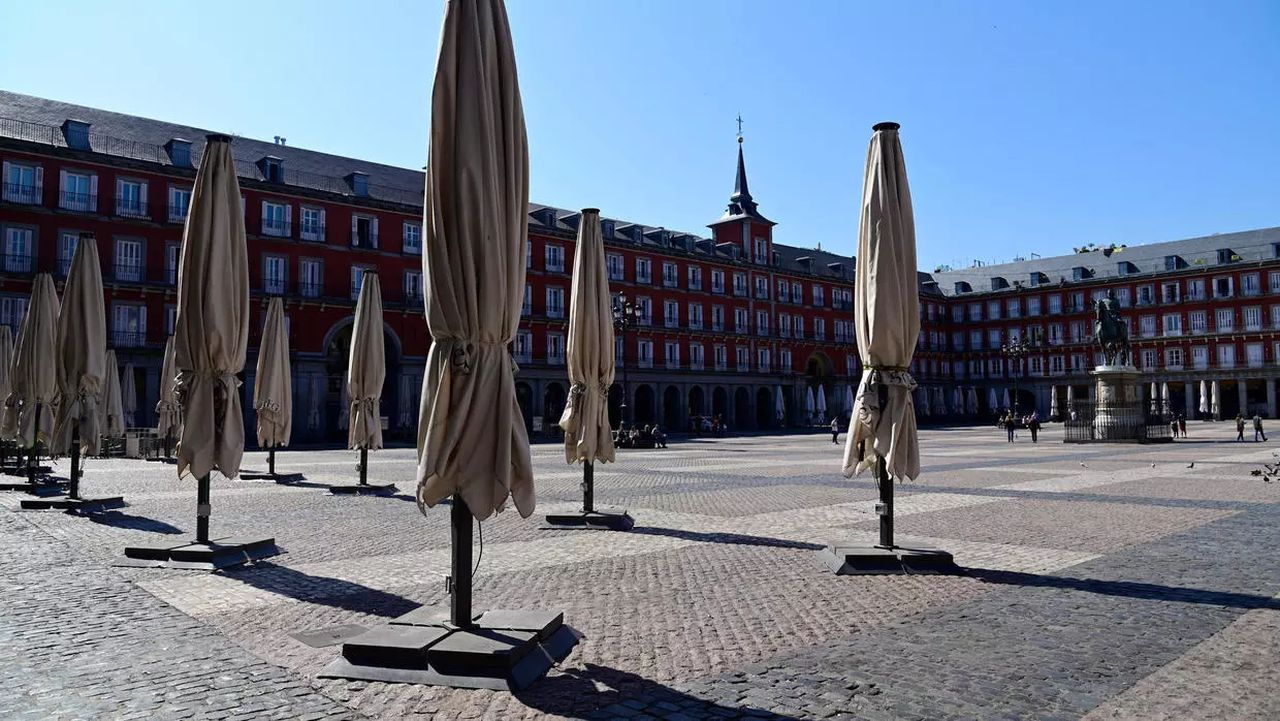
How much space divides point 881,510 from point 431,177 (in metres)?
5.46

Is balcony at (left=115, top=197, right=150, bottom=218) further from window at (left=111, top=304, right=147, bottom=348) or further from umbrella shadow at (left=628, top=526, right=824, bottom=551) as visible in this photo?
umbrella shadow at (left=628, top=526, right=824, bottom=551)

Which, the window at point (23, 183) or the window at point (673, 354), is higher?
the window at point (23, 183)

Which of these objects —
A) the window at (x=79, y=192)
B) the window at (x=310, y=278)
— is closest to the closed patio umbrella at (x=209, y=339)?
the window at (x=79, y=192)

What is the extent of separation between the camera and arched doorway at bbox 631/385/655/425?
59812mm

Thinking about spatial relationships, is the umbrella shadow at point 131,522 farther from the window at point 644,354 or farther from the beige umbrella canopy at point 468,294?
the window at point 644,354

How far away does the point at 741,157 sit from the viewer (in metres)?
71.9

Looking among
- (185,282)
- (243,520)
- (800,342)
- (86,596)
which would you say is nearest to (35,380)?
(243,520)

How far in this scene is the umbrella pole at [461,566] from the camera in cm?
508

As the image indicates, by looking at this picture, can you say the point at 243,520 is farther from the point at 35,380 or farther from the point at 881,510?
the point at 881,510

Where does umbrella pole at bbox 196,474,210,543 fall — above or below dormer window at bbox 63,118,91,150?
below

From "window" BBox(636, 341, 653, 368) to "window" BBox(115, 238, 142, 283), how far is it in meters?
30.8

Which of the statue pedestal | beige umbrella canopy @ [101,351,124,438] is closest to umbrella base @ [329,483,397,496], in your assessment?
beige umbrella canopy @ [101,351,124,438]

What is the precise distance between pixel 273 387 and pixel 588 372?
813cm

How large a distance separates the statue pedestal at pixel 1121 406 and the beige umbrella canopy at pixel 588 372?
27.9 meters
